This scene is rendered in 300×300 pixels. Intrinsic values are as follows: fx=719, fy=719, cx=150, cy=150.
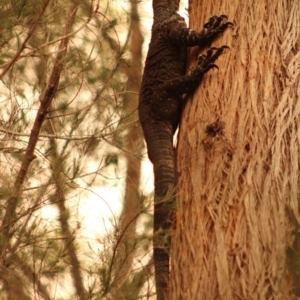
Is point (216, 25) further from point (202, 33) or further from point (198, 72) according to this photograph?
point (198, 72)

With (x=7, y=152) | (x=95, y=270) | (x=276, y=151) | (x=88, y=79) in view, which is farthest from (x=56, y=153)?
(x=276, y=151)

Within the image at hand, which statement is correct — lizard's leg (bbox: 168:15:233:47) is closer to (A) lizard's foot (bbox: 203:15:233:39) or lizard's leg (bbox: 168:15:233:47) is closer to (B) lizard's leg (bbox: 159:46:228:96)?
(A) lizard's foot (bbox: 203:15:233:39)

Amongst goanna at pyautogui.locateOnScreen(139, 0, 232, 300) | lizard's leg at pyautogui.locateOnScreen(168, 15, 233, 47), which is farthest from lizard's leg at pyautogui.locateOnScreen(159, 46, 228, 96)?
lizard's leg at pyautogui.locateOnScreen(168, 15, 233, 47)

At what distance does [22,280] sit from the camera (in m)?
3.13

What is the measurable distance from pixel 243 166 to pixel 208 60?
2.18ft

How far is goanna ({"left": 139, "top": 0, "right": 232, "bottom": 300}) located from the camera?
332 cm

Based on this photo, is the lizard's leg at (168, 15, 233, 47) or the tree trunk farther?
the lizard's leg at (168, 15, 233, 47)

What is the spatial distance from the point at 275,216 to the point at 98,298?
2.62ft

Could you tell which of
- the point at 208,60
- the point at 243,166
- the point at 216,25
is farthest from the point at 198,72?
the point at 243,166

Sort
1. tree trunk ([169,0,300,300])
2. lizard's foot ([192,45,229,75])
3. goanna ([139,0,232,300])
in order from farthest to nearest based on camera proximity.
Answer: lizard's foot ([192,45,229,75]), goanna ([139,0,232,300]), tree trunk ([169,0,300,300])

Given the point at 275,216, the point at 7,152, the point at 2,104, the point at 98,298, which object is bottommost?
the point at 98,298

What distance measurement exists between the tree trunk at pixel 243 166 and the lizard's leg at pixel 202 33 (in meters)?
0.04

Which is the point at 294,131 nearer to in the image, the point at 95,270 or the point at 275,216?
the point at 275,216

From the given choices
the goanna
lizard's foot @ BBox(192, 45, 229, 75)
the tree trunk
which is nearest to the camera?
the tree trunk
